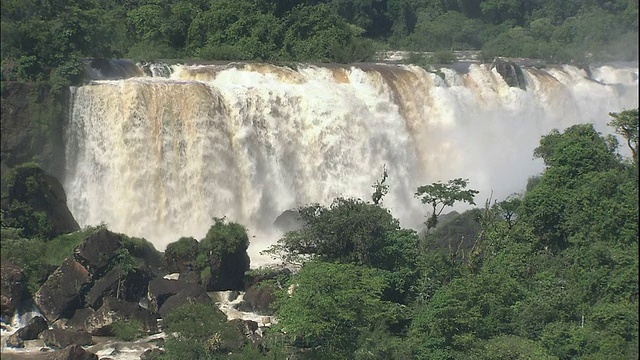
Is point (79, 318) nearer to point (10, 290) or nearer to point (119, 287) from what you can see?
point (119, 287)

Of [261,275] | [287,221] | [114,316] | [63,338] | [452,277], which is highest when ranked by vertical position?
[287,221]

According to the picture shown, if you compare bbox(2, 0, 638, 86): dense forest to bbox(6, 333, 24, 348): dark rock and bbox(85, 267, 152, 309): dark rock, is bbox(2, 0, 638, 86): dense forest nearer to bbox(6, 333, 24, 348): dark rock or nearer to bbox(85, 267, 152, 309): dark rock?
bbox(85, 267, 152, 309): dark rock

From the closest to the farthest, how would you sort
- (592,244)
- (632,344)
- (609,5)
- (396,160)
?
(632,344)
(592,244)
(396,160)
(609,5)

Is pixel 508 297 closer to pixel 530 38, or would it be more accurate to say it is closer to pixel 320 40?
pixel 320 40

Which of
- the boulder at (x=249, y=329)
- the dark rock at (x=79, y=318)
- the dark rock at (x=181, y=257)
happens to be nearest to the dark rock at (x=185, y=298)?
the boulder at (x=249, y=329)

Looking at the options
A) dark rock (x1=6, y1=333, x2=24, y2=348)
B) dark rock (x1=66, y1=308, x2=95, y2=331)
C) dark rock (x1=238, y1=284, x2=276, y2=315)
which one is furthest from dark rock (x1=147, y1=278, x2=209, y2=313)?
dark rock (x1=6, y1=333, x2=24, y2=348)

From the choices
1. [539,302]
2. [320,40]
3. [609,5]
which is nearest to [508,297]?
[539,302]

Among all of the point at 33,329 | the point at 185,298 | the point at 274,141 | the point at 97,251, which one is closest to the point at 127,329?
the point at 185,298

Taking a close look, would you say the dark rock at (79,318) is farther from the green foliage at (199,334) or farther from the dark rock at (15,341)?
the green foliage at (199,334)
